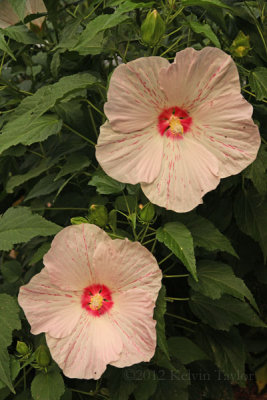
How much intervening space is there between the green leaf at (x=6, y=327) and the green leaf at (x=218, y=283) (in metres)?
0.40

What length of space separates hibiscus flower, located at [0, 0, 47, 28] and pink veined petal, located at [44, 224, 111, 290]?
60cm

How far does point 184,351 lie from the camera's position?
53.9 inches

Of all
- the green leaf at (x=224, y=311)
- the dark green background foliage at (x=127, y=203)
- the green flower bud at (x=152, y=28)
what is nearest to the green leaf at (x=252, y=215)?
the dark green background foliage at (x=127, y=203)

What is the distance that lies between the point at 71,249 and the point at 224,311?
52 centimetres

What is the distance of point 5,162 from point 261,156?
68cm

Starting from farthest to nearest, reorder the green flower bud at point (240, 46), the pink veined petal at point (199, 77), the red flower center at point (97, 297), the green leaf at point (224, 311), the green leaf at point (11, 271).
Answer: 1. the green leaf at point (11, 271)
2. the green leaf at point (224, 311)
3. the green flower bud at point (240, 46)
4. the red flower center at point (97, 297)
5. the pink veined petal at point (199, 77)

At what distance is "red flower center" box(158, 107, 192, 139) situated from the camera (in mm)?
1013

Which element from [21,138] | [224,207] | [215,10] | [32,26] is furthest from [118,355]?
[32,26]

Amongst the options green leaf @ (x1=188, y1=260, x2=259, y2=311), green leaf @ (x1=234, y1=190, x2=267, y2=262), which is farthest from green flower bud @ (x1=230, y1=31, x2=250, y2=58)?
green leaf @ (x1=188, y1=260, x2=259, y2=311)

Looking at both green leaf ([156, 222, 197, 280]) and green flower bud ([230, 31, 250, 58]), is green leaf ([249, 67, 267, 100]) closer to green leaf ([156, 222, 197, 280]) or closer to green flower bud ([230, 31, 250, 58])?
green flower bud ([230, 31, 250, 58])

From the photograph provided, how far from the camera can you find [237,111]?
A: 974 millimetres

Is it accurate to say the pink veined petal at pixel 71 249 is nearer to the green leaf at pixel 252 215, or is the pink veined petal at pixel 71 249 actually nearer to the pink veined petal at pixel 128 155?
the pink veined petal at pixel 128 155

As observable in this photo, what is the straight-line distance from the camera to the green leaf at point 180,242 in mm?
947

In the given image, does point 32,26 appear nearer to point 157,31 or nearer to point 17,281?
point 157,31
